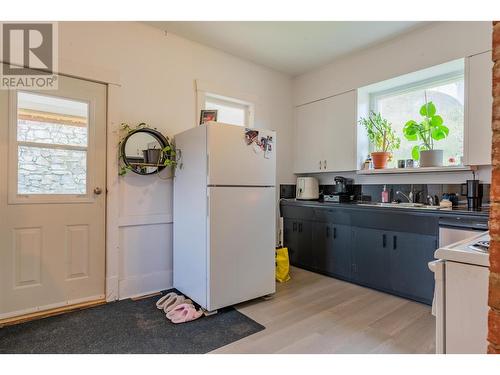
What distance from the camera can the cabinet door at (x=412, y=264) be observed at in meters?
2.43

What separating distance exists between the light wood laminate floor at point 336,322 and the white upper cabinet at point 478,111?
1415 millimetres

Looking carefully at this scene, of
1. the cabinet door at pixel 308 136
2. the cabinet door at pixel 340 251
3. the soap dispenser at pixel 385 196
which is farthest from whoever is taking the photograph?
the cabinet door at pixel 308 136

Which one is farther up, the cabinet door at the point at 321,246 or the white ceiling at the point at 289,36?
the white ceiling at the point at 289,36

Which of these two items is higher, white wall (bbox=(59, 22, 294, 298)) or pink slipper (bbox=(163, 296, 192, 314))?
white wall (bbox=(59, 22, 294, 298))

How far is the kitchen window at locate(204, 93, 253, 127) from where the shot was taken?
3.35 meters

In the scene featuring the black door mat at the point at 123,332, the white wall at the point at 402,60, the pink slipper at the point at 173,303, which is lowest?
the black door mat at the point at 123,332

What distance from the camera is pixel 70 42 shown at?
→ 2.39 meters

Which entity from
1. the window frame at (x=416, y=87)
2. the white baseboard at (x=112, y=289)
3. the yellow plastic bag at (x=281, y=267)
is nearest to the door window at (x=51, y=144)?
the white baseboard at (x=112, y=289)

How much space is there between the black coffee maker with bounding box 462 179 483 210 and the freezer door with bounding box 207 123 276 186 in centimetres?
174

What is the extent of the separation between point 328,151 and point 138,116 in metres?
2.33

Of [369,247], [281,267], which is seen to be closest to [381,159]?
[369,247]

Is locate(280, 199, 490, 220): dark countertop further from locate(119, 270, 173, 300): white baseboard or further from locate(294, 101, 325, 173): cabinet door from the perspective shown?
locate(119, 270, 173, 300): white baseboard

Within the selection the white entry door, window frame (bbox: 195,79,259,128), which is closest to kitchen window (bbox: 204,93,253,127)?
window frame (bbox: 195,79,259,128)

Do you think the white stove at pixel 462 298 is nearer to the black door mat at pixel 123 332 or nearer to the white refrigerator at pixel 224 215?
the black door mat at pixel 123 332
